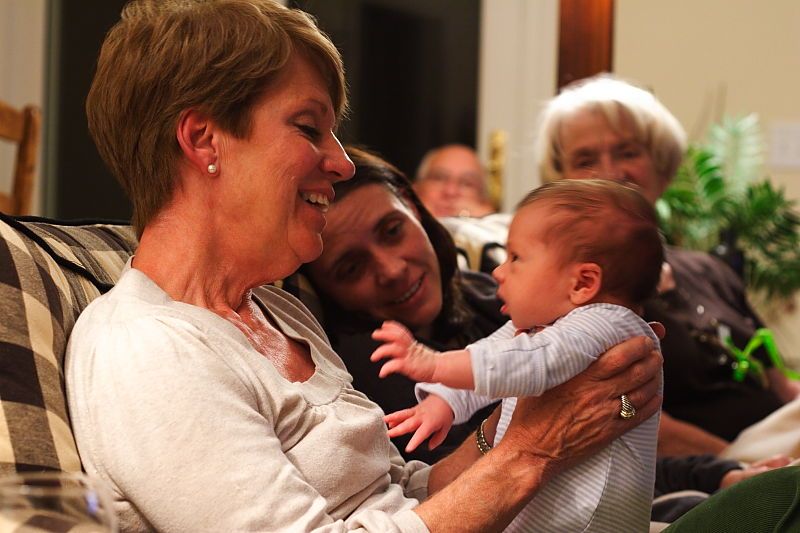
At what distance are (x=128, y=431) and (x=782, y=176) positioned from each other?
3.39 metres

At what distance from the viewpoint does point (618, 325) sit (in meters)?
1.25

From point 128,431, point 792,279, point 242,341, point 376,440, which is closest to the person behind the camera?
point 128,431

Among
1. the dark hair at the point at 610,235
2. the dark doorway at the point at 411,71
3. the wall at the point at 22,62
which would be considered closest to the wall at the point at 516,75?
the dark doorway at the point at 411,71

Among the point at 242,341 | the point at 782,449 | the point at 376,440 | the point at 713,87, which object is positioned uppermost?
the point at 713,87

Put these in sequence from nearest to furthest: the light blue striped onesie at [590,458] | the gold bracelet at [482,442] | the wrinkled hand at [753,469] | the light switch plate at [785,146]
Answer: the light blue striped onesie at [590,458] → the gold bracelet at [482,442] → the wrinkled hand at [753,469] → the light switch plate at [785,146]

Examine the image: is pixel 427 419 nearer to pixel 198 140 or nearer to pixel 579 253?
pixel 579 253

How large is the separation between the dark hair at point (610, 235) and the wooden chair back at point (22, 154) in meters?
1.84

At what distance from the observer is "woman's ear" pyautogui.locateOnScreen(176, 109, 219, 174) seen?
1200mm

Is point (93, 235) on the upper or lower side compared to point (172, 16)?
lower

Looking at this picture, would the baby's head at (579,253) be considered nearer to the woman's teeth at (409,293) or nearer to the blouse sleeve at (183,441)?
the blouse sleeve at (183,441)

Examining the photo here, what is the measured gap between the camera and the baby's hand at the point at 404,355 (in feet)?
3.46

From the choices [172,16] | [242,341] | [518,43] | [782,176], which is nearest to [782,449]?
[242,341]

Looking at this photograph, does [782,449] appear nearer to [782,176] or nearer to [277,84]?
[277,84]

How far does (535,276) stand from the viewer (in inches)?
50.1
